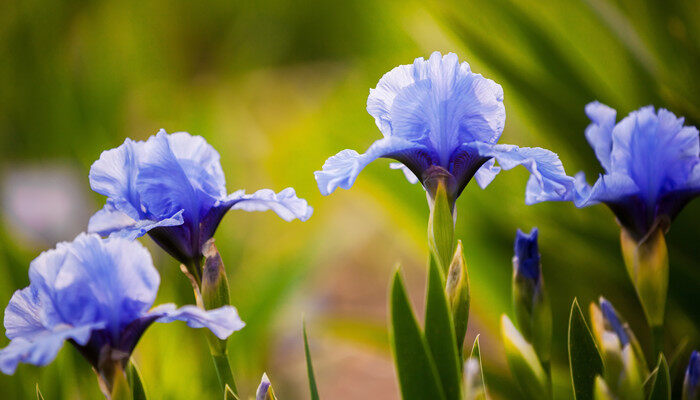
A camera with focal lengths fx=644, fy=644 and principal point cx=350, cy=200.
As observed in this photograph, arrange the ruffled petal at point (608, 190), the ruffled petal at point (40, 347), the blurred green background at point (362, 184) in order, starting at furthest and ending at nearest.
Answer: the blurred green background at point (362, 184) → the ruffled petal at point (608, 190) → the ruffled petal at point (40, 347)

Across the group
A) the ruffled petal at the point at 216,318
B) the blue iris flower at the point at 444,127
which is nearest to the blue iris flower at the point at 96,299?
the ruffled petal at the point at 216,318

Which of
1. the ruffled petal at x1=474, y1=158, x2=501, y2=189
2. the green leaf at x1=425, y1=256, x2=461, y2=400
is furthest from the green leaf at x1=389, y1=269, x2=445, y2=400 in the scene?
the ruffled petal at x1=474, y1=158, x2=501, y2=189

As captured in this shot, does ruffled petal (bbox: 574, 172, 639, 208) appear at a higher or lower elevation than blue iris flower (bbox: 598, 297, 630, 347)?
higher

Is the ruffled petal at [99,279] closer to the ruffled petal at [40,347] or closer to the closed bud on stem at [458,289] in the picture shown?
the ruffled petal at [40,347]

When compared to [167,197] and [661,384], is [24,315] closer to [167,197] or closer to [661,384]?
[167,197]

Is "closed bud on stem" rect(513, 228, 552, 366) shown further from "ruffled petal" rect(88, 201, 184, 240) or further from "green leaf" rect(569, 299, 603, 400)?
"ruffled petal" rect(88, 201, 184, 240)
